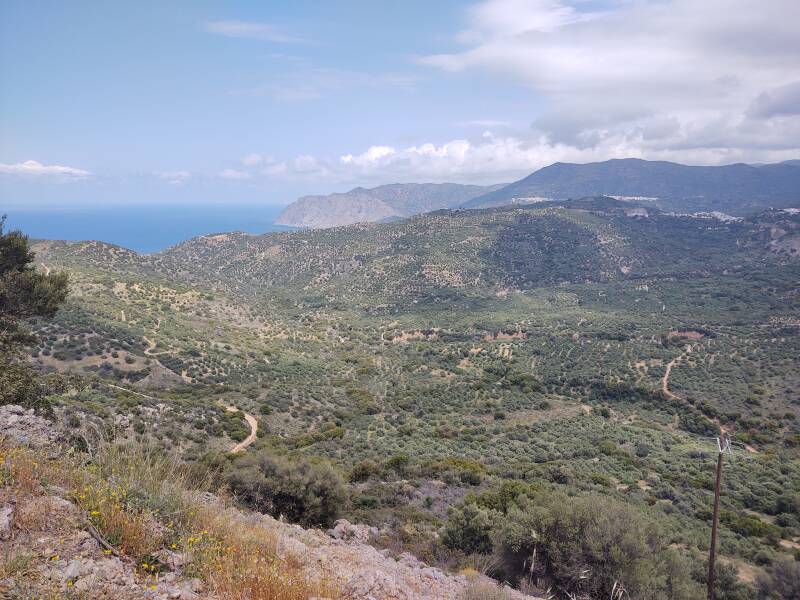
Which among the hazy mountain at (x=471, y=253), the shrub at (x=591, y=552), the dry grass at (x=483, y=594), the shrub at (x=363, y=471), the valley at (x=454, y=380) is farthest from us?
the hazy mountain at (x=471, y=253)

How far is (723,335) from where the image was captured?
175 feet

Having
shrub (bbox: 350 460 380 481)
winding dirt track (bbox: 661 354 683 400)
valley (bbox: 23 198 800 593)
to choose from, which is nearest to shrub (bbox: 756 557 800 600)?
valley (bbox: 23 198 800 593)

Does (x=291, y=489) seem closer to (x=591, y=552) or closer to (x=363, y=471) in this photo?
(x=363, y=471)

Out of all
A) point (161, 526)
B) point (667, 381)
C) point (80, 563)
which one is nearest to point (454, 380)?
point (667, 381)

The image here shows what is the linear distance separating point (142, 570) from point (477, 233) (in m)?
114

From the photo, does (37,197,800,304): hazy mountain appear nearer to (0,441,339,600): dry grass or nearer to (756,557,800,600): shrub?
(756,557,800,600): shrub

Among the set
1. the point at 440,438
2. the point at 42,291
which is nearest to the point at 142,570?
the point at 42,291

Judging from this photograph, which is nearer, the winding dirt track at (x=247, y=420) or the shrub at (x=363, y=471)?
the shrub at (x=363, y=471)

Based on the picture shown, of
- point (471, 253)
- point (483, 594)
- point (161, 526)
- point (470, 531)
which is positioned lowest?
point (470, 531)

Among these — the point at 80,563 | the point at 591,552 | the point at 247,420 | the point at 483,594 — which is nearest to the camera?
the point at 80,563

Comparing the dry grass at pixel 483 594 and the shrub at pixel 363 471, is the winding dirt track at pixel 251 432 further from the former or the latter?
the dry grass at pixel 483 594

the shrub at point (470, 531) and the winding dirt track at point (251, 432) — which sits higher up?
the shrub at point (470, 531)

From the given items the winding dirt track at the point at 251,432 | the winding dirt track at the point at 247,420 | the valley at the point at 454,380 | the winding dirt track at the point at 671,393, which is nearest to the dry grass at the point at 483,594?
the valley at the point at 454,380

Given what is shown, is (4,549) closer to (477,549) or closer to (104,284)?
(477,549)
